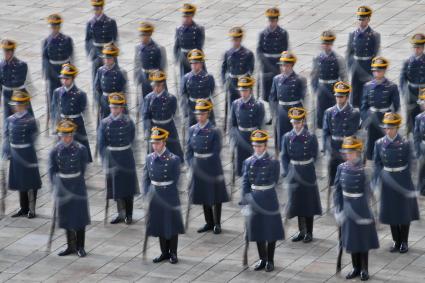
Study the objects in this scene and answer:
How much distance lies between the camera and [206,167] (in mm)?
24359

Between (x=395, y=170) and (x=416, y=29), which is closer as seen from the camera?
(x=395, y=170)

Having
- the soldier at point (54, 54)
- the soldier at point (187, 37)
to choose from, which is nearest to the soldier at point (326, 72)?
the soldier at point (187, 37)

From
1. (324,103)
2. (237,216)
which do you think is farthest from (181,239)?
(324,103)

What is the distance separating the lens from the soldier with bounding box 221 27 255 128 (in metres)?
28.1

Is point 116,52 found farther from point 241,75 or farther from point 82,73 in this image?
point 82,73

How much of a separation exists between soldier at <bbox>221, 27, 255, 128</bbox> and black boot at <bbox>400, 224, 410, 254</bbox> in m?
5.64

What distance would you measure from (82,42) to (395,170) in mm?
13080

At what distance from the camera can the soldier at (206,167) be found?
79.2 feet

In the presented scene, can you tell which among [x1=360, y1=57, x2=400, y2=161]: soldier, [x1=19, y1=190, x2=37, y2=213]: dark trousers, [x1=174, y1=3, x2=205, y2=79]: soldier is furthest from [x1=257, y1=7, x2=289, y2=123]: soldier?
[x1=19, y1=190, x2=37, y2=213]: dark trousers

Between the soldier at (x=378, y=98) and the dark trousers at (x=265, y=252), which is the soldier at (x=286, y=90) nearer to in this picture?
the soldier at (x=378, y=98)

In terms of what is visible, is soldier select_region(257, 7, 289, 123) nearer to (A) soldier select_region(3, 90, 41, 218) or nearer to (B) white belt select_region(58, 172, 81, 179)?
(A) soldier select_region(3, 90, 41, 218)

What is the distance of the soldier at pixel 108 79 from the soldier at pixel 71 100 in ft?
2.26

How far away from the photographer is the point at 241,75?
28.1 metres

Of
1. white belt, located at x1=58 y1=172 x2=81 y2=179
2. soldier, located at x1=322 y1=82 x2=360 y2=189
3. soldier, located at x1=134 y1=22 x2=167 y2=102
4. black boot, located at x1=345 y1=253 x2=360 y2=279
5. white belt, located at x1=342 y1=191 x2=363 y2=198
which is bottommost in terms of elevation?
black boot, located at x1=345 y1=253 x2=360 y2=279
